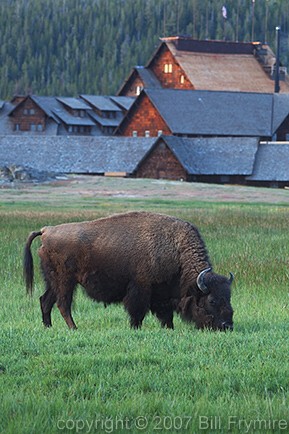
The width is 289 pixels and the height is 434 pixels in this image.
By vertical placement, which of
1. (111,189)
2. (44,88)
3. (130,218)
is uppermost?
(130,218)

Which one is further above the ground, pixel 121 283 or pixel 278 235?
pixel 121 283

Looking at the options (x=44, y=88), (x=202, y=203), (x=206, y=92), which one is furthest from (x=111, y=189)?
(x=44, y=88)

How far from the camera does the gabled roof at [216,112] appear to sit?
85.4 metres

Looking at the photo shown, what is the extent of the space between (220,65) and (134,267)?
3863 inches

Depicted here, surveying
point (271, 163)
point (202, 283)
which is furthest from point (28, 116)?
point (202, 283)

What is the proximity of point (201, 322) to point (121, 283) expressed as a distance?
1175 millimetres

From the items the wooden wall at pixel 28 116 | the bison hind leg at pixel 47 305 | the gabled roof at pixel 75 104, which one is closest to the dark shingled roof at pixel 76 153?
the wooden wall at pixel 28 116

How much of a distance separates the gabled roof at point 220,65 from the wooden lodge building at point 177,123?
97 mm

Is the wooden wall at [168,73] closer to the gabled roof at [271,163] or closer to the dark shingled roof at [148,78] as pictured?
the dark shingled roof at [148,78]

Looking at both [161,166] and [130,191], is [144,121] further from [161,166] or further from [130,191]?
[130,191]

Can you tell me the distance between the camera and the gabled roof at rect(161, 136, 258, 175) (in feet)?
240

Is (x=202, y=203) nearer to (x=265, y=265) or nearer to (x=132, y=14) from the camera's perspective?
(x=265, y=265)

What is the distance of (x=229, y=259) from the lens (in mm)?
22328

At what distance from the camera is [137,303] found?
45.7 ft
